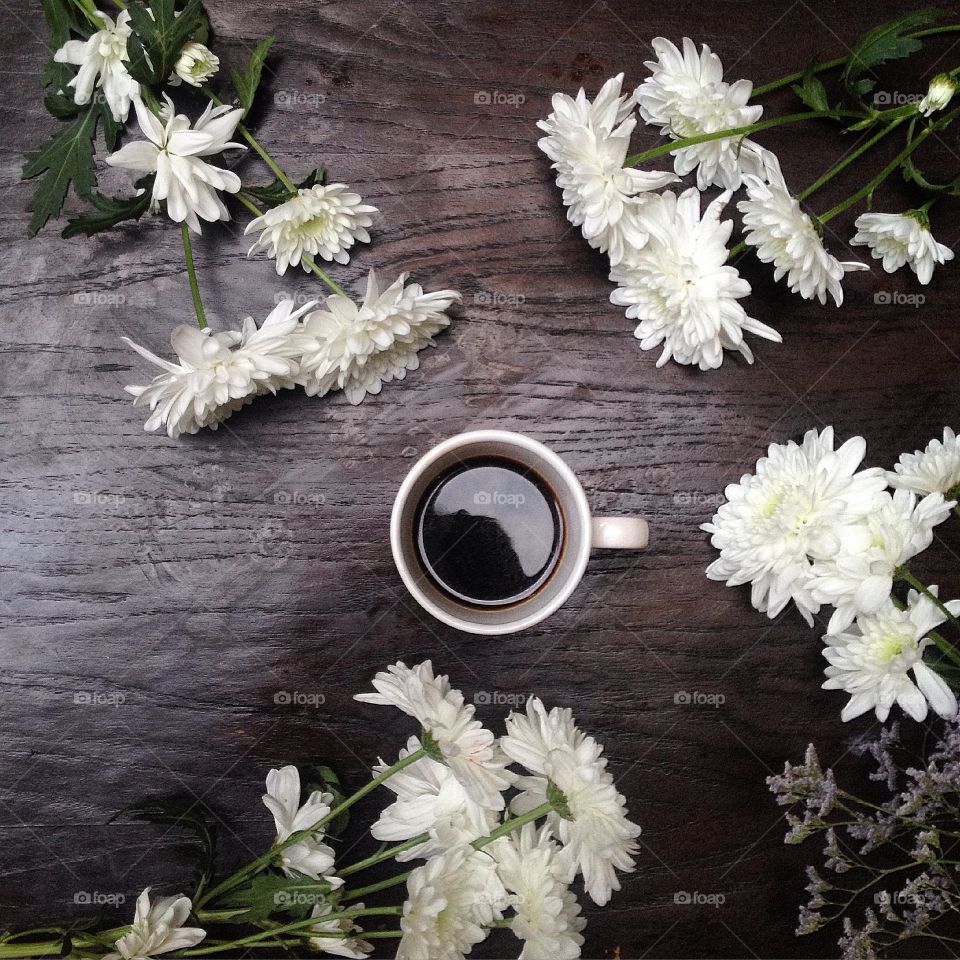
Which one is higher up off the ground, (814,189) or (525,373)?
(814,189)

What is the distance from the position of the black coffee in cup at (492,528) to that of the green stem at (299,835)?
185mm

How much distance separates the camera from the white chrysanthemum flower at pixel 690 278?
697 mm

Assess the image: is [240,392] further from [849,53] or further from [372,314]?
[849,53]

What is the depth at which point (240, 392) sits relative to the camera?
0.68 m

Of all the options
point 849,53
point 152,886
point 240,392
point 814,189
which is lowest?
Result: point 152,886

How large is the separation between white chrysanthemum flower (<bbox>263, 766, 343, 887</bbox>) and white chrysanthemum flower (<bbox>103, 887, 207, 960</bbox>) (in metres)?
0.09

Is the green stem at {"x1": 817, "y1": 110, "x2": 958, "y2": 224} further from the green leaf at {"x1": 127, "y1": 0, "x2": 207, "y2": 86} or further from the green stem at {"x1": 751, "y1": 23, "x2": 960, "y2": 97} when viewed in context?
the green leaf at {"x1": 127, "y1": 0, "x2": 207, "y2": 86}

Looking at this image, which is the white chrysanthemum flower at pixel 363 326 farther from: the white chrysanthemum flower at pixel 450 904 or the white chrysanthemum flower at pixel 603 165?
the white chrysanthemum flower at pixel 450 904

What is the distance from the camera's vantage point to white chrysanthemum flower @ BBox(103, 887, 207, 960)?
69 centimetres

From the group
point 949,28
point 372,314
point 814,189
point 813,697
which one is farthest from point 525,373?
point 949,28

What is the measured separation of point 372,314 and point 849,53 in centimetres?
56

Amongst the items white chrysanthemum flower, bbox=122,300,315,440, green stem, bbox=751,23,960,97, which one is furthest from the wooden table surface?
white chrysanthemum flower, bbox=122,300,315,440

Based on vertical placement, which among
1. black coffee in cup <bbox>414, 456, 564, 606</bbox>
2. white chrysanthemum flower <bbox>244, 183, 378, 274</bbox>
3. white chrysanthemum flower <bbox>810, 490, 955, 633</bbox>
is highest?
white chrysanthemum flower <bbox>244, 183, 378, 274</bbox>

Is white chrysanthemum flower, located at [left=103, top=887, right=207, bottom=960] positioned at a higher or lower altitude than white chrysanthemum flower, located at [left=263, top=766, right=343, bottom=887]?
lower
